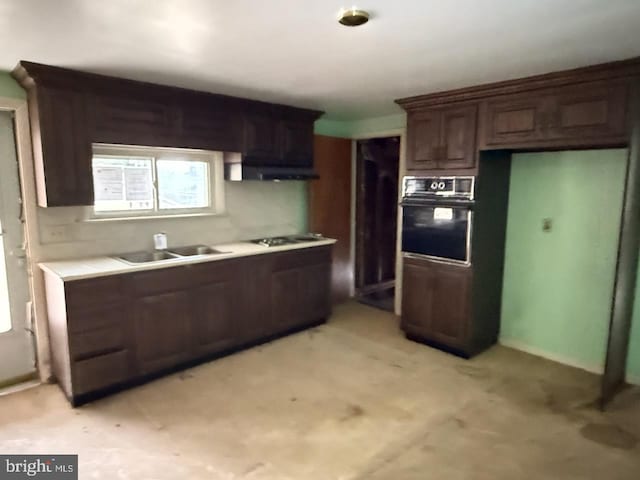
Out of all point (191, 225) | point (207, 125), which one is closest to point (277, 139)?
point (207, 125)

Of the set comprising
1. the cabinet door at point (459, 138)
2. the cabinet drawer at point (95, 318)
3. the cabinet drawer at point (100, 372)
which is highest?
the cabinet door at point (459, 138)

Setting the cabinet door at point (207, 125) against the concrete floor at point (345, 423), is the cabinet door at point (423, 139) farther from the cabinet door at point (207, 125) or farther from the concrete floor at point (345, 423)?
the concrete floor at point (345, 423)

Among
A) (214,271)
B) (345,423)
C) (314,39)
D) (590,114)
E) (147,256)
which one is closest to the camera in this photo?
(314,39)

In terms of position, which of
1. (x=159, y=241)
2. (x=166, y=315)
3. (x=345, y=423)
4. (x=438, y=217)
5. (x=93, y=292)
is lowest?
(x=345, y=423)

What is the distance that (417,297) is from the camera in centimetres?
388

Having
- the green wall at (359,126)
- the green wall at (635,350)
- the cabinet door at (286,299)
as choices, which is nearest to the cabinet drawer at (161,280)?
the cabinet door at (286,299)

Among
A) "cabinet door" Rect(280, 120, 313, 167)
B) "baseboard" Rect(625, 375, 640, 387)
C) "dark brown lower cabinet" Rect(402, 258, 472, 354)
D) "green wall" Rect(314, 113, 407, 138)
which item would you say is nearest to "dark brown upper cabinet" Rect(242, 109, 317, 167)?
"cabinet door" Rect(280, 120, 313, 167)

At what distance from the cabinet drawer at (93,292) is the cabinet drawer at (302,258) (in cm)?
143

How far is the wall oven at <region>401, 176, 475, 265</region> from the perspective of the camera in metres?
3.43

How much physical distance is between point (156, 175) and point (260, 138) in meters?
1.02

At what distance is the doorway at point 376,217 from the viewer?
17.5 ft

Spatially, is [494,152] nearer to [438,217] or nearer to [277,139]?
[438,217]

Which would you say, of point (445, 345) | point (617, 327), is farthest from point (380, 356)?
point (617, 327)

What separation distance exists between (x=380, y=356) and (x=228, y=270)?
1554mm
